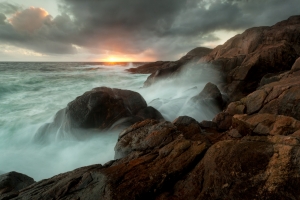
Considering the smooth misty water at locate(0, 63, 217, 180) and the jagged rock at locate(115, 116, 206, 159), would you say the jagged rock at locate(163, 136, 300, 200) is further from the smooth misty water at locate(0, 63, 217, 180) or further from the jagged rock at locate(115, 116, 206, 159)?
the smooth misty water at locate(0, 63, 217, 180)

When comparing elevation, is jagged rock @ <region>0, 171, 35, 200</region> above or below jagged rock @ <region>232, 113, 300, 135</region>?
below

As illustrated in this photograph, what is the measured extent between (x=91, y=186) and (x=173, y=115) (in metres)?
9.82

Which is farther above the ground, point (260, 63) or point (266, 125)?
point (260, 63)

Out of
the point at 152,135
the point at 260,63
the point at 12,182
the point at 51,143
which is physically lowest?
the point at 51,143

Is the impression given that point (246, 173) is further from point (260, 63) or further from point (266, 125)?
point (260, 63)

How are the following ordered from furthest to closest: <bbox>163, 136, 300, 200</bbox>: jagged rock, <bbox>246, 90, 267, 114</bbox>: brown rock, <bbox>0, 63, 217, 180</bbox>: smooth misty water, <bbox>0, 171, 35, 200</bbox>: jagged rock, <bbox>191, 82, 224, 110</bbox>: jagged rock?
1. <bbox>191, 82, 224, 110</bbox>: jagged rock
2. <bbox>0, 63, 217, 180</bbox>: smooth misty water
3. <bbox>246, 90, 267, 114</bbox>: brown rock
4. <bbox>0, 171, 35, 200</bbox>: jagged rock
5. <bbox>163, 136, 300, 200</bbox>: jagged rock

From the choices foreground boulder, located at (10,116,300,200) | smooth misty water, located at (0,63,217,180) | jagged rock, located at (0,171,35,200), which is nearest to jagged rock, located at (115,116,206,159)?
foreground boulder, located at (10,116,300,200)

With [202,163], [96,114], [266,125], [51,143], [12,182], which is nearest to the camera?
[202,163]

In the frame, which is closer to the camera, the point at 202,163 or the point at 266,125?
the point at 202,163

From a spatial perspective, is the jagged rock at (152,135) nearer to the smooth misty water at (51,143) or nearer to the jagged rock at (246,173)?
the jagged rock at (246,173)

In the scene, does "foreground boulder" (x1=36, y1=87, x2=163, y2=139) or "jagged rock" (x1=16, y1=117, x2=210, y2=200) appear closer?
"jagged rock" (x1=16, y1=117, x2=210, y2=200)

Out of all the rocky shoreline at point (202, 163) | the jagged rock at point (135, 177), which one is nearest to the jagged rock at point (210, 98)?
the rocky shoreline at point (202, 163)

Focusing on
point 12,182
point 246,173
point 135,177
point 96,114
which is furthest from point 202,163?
point 96,114

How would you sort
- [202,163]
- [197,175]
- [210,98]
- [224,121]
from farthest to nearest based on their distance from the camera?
[210,98] < [224,121] < [202,163] < [197,175]
